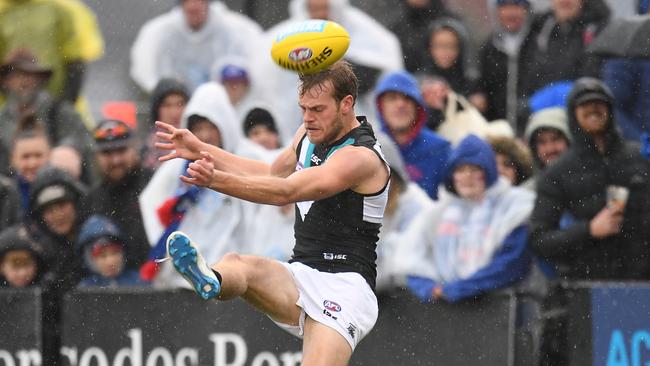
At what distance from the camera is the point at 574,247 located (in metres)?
8.79

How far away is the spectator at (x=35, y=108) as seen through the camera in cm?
1033

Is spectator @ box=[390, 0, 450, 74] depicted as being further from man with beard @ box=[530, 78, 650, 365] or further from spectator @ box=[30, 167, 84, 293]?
spectator @ box=[30, 167, 84, 293]

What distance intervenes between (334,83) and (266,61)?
3065 mm

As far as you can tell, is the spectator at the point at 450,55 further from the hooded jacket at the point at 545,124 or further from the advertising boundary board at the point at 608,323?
the advertising boundary board at the point at 608,323

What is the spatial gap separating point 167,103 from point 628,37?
3.20m

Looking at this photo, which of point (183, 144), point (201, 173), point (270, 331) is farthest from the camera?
point (270, 331)

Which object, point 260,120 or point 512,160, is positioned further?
point 260,120

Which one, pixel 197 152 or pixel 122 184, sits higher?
pixel 197 152

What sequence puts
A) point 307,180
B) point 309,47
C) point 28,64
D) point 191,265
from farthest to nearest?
point 28,64, point 309,47, point 307,180, point 191,265

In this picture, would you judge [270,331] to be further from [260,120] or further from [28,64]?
[28,64]

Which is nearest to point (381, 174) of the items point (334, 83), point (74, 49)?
point (334, 83)

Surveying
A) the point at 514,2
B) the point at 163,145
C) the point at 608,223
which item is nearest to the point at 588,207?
the point at 608,223

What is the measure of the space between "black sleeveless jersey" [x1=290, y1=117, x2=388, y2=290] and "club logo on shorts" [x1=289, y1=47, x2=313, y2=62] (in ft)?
1.49

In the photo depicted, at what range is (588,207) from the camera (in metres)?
8.87
